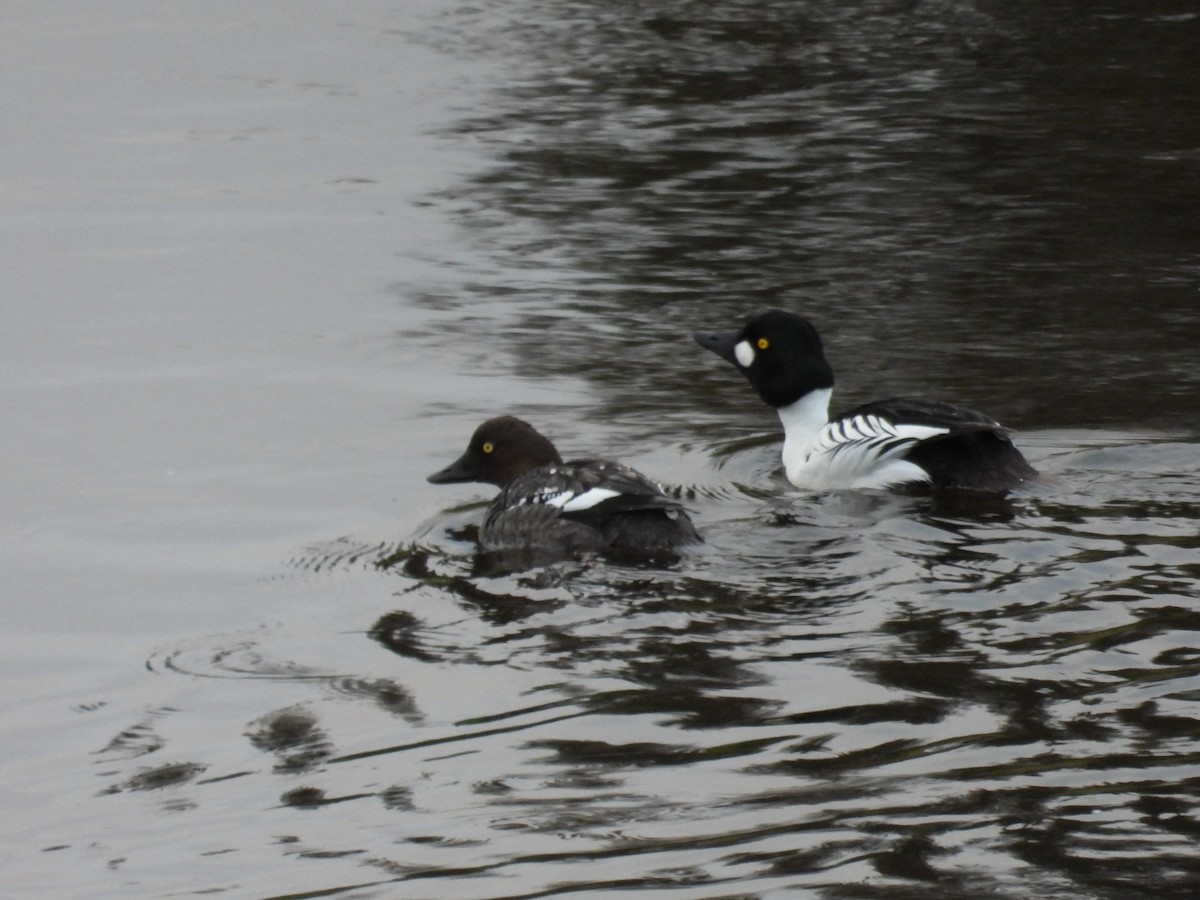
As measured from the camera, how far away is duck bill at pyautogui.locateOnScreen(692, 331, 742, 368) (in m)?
9.91

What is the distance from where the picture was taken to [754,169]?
1614 cm

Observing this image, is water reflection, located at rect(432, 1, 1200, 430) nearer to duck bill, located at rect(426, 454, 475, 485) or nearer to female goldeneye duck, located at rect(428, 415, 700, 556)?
duck bill, located at rect(426, 454, 475, 485)

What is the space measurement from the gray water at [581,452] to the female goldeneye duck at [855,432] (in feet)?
0.65

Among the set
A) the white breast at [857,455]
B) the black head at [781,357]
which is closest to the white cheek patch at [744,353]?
the black head at [781,357]

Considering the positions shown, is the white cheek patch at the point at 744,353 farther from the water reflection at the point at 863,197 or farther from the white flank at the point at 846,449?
the water reflection at the point at 863,197

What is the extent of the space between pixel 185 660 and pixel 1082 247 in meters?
8.29

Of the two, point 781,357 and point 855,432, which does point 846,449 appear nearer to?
point 855,432

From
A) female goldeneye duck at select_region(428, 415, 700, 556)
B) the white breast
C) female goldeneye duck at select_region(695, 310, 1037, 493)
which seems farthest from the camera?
the white breast

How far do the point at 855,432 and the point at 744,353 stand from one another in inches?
41.8

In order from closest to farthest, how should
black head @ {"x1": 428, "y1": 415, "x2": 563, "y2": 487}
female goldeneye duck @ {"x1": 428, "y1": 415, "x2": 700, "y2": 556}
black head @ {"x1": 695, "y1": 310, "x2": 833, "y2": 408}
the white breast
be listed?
1. female goldeneye duck @ {"x1": 428, "y1": 415, "x2": 700, "y2": 556}
2. the white breast
3. black head @ {"x1": 428, "y1": 415, "x2": 563, "y2": 487}
4. black head @ {"x1": 695, "y1": 310, "x2": 833, "y2": 408}

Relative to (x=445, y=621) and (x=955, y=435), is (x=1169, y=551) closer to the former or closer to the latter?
(x=955, y=435)

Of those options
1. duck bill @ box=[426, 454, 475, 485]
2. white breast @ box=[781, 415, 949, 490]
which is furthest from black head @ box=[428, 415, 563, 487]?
white breast @ box=[781, 415, 949, 490]

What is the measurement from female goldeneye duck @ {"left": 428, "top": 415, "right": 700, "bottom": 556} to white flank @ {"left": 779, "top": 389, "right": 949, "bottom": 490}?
114cm

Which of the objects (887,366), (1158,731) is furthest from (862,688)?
(887,366)
